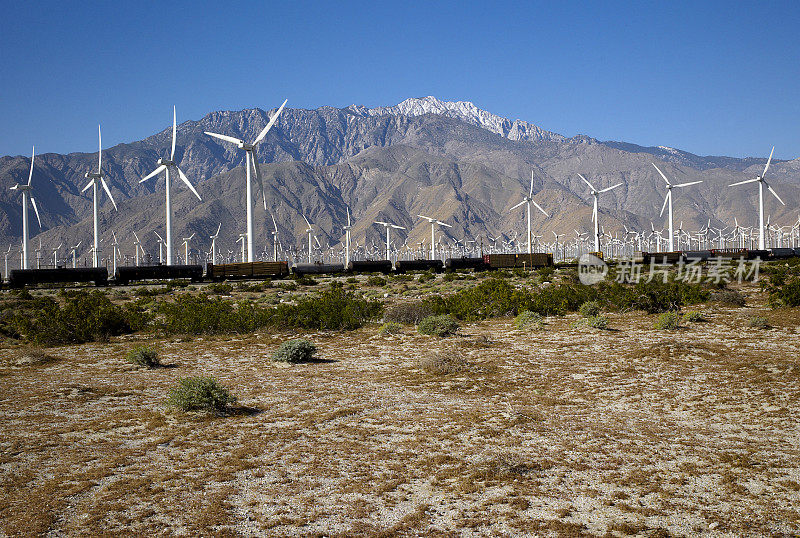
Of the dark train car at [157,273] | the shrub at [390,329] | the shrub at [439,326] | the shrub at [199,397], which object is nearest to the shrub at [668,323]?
the shrub at [439,326]

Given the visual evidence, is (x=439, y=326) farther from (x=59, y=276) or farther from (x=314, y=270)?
(x=314, y=270)

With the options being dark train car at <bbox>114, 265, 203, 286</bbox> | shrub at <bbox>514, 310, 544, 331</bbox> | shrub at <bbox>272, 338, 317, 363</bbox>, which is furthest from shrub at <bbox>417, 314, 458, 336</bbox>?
dark train car at <bbox>114, 265, 203, 286</bbox>

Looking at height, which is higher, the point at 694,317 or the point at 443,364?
the point at 694,317

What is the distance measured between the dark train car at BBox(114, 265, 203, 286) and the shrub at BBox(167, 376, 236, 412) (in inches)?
1707

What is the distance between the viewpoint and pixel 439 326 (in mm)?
20812

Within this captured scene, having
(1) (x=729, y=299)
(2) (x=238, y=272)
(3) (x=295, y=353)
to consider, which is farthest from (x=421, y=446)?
(2) (x=238, y=272)

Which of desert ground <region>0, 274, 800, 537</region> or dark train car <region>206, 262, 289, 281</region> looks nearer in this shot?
desert ground <region>0, 274, 800, 537</region>

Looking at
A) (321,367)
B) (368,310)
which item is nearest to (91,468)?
(321,367)

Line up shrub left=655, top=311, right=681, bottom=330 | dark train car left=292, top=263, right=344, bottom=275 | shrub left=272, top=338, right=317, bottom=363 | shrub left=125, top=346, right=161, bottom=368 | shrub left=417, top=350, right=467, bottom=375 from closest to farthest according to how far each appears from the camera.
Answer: shrub left=417, top=350, right=467, bottom=375
shrub left=125, top=346, right=161, bottom=368
shrub left=272, top=338, right=317, bottom=363
shrub left=655, top=311, right=681, bottom=330
dark train car left=292, top=263, right=344, bottom=275

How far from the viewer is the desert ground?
271 inches

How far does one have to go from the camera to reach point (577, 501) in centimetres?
727

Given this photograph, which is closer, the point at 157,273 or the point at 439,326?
the point at 439,326

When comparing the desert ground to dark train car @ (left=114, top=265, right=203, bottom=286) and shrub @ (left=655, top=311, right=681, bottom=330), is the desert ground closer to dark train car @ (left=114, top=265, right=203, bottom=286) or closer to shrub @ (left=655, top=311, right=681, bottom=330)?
shrub @ (left=655, top=311, right=681, bottom=330)

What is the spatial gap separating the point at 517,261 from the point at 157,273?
36694 mm
